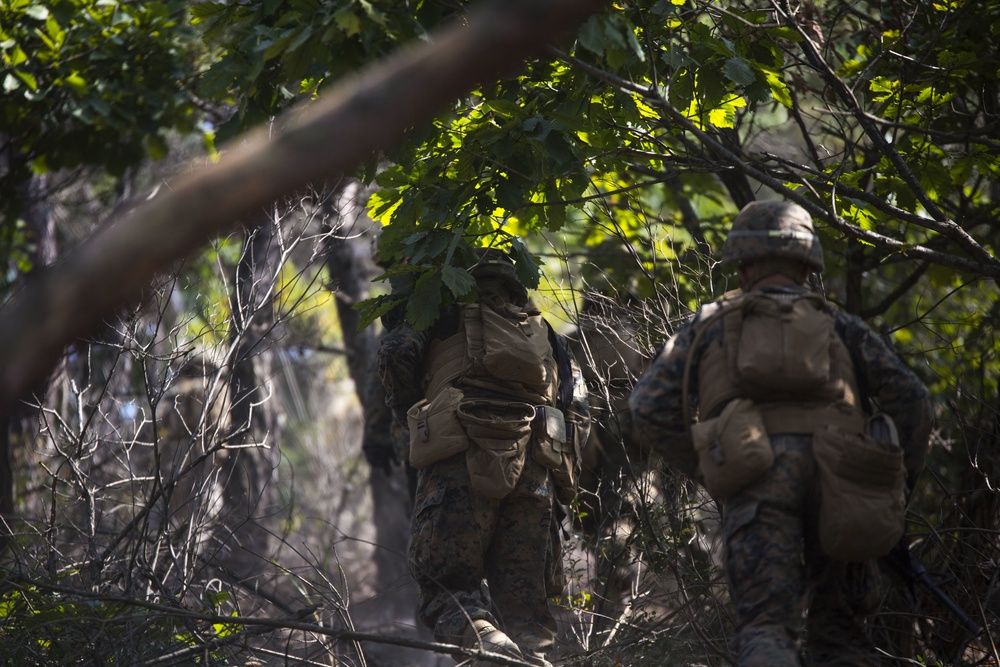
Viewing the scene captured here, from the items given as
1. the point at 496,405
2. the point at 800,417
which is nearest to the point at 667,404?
the point at 800,417

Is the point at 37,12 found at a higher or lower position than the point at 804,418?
higher

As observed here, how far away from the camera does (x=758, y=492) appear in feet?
11.5

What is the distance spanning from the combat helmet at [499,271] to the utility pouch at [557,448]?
751mm

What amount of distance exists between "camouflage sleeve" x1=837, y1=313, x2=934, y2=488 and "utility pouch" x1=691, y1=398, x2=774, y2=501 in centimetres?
54

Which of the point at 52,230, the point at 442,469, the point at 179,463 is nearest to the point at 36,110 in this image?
the point at 52,230

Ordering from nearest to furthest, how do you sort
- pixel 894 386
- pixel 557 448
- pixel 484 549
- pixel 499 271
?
pixel 894 386 → pixel 484 549 → pixel 557 448 → pixel 499 271

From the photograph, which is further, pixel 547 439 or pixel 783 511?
pixel 547 439

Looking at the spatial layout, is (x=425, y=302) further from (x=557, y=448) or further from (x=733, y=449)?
(x=733, y=449)

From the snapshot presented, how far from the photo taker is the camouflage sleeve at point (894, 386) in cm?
369

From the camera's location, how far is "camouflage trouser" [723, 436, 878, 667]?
3.41 m

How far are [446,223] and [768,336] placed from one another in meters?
2.23

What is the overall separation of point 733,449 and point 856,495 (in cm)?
45

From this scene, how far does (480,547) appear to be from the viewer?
502cm

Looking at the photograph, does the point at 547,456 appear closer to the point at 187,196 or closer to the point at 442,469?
the point at 442,469
